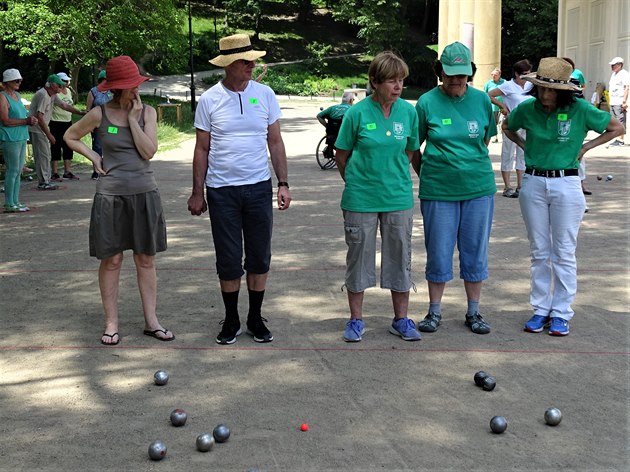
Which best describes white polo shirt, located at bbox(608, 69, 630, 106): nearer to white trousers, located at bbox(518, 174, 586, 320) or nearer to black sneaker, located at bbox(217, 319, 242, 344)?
white trousers, located at bbox(518, 174, 586, 320)

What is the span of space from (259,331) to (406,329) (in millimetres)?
1055

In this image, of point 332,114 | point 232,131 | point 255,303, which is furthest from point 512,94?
point 232,131

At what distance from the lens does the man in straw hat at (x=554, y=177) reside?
22.8ft

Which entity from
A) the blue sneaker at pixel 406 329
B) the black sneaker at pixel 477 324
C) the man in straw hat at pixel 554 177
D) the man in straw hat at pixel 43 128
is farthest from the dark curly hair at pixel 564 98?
the man in straw hat at pixel 43 128

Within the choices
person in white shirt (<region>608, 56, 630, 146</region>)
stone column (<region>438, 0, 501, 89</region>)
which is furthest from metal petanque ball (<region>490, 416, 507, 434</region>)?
stone column (<region>438, 0, 501, 89</region>)

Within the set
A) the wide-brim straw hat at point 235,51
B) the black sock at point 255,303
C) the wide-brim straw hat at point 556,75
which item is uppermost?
the wide-brim straw hat at point 235,51

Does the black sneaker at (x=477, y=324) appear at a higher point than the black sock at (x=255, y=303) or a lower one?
lower

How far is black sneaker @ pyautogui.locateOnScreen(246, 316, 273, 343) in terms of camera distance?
23.1 feet

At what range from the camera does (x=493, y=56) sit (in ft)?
103

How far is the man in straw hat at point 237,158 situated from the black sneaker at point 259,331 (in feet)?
1.21

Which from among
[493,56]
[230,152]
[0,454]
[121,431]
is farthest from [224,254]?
[493,56]

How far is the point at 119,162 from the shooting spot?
687 centimetres

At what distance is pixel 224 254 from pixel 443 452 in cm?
245

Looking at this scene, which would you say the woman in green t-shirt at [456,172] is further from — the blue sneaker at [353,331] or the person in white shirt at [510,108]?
the person in white shirt at [510,108]
